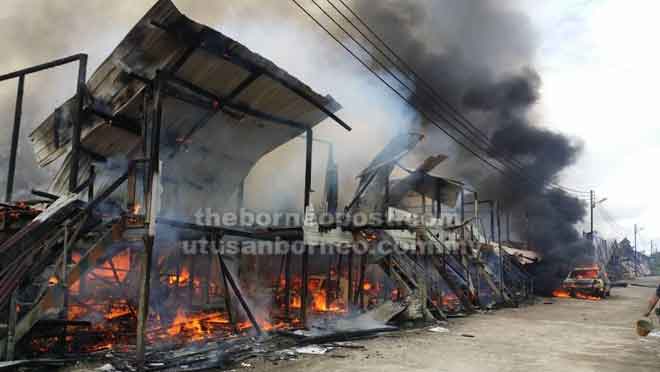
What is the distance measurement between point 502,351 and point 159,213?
26.8 ft

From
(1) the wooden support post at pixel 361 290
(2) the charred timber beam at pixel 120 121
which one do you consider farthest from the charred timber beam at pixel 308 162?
(1) the wooden support post at pixel 361 290

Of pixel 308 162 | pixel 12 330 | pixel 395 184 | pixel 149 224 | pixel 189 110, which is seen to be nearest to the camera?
pixel 12 330

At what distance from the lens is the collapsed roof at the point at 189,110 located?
8.38 m

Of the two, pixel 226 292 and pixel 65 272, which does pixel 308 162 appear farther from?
pixel 65 272

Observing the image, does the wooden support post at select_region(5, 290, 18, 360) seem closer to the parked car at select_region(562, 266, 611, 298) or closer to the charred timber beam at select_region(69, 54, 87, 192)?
the charred timber beam at select_region(69, 54, 87, 192)

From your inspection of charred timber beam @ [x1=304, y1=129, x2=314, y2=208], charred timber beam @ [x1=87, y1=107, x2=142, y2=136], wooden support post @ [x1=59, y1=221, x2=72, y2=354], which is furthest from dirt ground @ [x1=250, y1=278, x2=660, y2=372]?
Result: charred timber beam @ [x1=87, y1=107, x2=142, y2=136]

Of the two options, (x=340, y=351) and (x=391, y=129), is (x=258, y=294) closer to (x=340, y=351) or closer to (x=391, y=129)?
(x=340, y=351)

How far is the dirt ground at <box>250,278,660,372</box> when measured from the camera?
8.48m

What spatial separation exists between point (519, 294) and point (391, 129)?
38.4ft

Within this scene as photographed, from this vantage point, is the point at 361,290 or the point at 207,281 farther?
the point at 361,290

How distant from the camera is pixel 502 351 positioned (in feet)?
33.3

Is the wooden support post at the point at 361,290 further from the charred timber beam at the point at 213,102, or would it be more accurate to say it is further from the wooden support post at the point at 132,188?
the wooden support post at the point at 132,188

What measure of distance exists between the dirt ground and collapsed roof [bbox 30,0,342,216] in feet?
17.7

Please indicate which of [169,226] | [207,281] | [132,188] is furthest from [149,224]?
[207,281]
